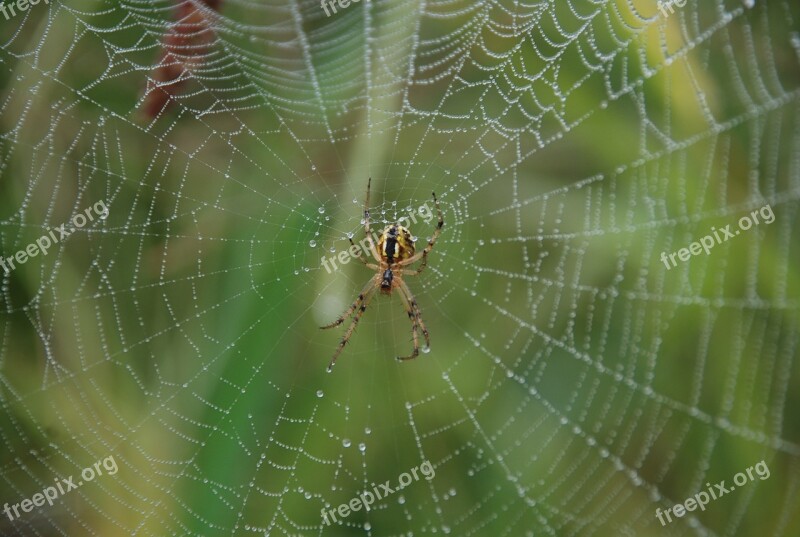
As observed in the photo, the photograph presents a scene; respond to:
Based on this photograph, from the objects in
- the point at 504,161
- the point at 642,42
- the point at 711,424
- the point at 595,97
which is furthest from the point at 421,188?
the point at 711,424

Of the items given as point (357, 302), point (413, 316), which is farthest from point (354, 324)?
point (413, 316)

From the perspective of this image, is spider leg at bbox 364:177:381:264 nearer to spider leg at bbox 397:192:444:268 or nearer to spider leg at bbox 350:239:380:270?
spider leg at bbox 350:239:380:270

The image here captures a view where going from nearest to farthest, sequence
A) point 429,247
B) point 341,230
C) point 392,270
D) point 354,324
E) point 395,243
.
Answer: point 341,230, point 395,243, point 429,247, point 354,324, point 392,270

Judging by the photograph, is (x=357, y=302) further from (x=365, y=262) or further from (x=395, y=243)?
(x=395, y=243)

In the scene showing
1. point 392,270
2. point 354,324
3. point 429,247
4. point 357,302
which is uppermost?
point 429,247

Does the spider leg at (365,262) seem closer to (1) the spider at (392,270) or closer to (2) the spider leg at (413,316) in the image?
(1) the spider at (392,270)

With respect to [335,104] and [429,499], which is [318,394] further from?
[335,104]

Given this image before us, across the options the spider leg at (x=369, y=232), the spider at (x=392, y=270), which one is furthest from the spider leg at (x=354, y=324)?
the spider leg at (x=369, y=232)
